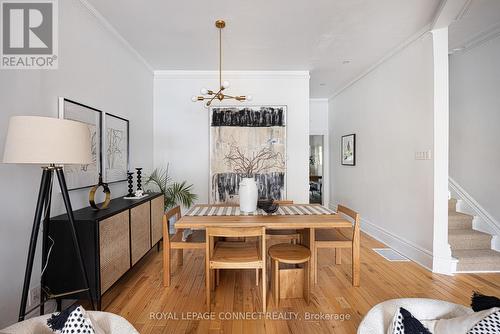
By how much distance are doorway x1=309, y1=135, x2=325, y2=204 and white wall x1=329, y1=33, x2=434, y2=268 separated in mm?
1270

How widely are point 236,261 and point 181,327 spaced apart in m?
0.63

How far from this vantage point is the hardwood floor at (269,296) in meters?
1.91

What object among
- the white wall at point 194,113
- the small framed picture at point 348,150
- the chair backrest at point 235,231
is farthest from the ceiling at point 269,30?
the chair backrest at point 235,231

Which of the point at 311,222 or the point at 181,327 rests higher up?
the point at 311,222

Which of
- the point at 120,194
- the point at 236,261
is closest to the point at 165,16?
the point at 120,194

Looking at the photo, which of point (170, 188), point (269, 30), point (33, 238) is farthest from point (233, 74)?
point (33, 238)

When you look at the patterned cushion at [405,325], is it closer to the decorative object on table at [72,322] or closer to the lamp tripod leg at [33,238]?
the decorative object on table at [72,322]

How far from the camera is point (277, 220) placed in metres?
2.28

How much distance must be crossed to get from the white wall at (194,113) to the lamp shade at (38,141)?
2843 millimetres

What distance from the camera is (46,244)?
1773 mm

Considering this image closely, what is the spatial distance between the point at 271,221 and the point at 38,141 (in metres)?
1.75

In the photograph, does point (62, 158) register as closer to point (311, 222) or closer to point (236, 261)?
point (236, 261)

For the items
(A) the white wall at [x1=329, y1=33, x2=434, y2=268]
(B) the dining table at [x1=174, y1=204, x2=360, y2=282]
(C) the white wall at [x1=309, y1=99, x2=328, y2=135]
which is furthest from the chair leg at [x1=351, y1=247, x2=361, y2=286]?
(C) the white wall at [x1=309, y1=99, x2=328, y2=135]
